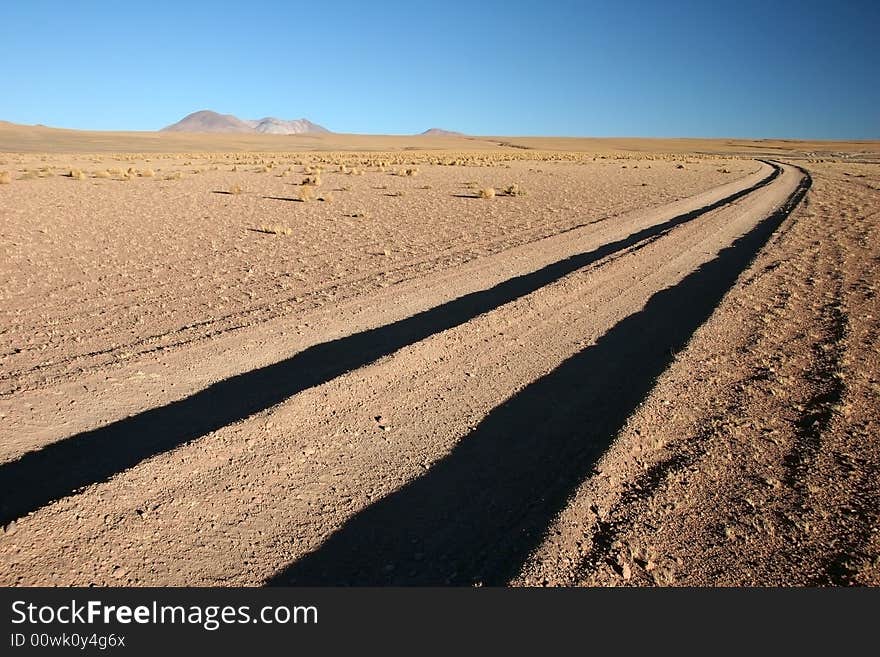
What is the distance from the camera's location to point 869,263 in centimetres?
1224

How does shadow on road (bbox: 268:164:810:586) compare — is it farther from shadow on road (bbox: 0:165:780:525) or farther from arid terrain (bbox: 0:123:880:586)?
shadow on road (bbox: 0:165:780:525)

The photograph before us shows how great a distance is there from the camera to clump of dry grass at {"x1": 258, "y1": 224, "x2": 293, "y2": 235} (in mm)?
15884

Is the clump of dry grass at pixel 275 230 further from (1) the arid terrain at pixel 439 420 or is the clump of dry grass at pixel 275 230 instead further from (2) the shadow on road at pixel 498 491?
(2) the shadow on road at pixel 498 491

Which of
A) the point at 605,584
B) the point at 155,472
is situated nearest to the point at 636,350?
the point at 605,584

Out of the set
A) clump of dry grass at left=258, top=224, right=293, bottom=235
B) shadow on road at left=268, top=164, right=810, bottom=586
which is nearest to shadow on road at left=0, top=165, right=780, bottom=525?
shadow on road at left=268, top=164, right=810, bottom=586

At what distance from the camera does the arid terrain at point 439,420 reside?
356cm

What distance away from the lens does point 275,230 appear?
1606 centimetres

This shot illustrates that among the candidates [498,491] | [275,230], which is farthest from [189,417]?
[275,230]

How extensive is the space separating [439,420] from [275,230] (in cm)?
1231

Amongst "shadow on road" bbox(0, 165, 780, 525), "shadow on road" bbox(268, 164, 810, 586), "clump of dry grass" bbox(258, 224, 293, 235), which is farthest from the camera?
"clump of dry grass" bbox(258, 224, 293, 235)

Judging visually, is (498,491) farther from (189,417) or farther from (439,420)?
(189,417)

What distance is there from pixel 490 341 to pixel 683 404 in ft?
8.42

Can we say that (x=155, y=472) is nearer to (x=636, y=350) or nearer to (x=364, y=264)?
(x=636, y=350)

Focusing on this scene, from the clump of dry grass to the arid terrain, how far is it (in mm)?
3595
